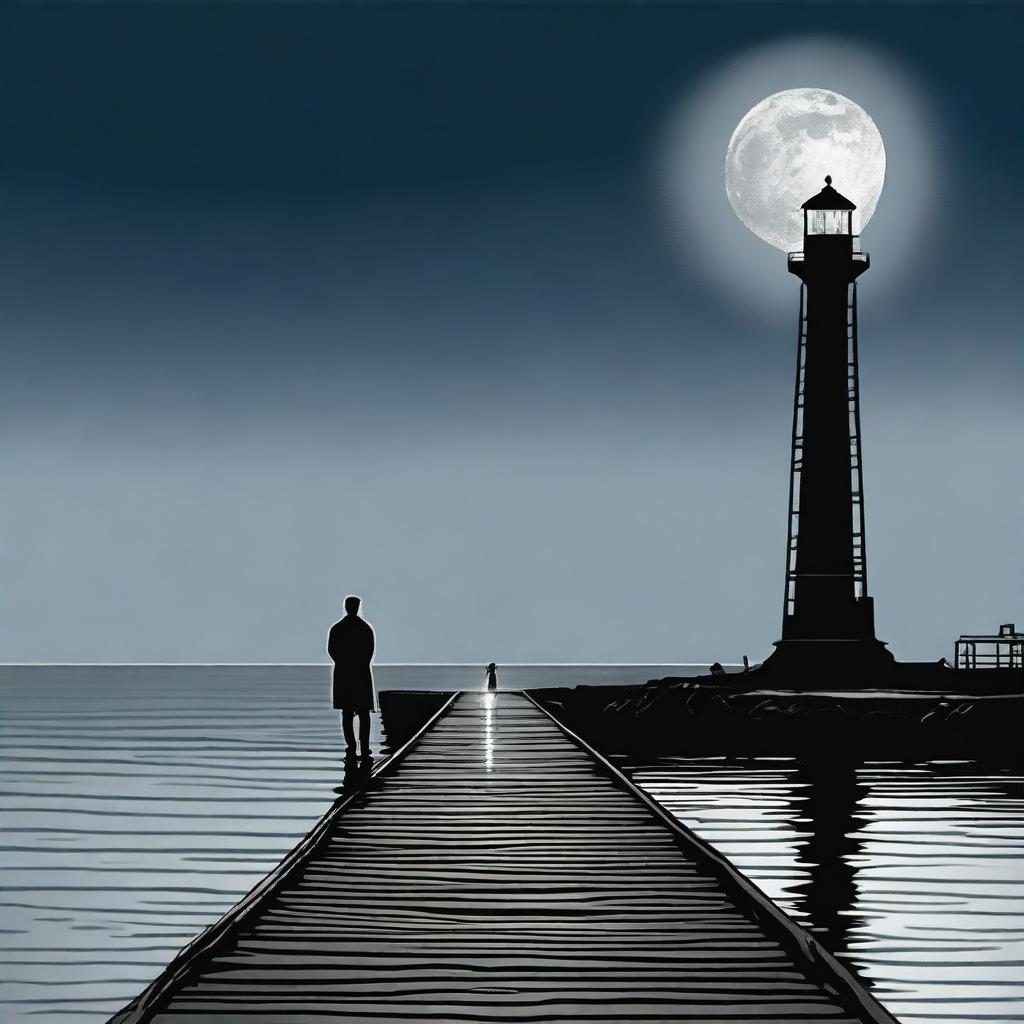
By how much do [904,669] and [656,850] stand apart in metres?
38.4

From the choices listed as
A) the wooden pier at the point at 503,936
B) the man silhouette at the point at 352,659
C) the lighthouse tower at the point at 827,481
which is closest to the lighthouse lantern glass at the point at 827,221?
the lighthouse tower at the point at 827,481

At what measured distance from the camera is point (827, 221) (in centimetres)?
4591

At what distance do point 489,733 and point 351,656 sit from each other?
26.3 ft

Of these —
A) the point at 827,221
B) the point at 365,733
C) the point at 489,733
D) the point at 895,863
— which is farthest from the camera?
the point at 827,221

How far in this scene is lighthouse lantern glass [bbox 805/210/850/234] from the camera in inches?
1800

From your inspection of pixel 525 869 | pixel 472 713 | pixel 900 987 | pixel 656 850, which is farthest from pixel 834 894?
pixel 472 713

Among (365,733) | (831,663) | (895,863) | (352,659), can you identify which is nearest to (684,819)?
(895,863)

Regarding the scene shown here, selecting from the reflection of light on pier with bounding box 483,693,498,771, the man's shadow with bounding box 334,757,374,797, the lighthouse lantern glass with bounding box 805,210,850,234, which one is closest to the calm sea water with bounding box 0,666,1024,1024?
the man's shadow with bounding box 334,757,374,797

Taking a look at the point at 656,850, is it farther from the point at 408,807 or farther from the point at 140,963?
the point at 140,963

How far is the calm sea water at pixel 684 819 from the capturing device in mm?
14289

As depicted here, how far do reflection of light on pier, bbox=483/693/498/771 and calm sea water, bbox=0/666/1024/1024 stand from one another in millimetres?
3287

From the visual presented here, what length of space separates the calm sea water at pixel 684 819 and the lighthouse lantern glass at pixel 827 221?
53.2ft

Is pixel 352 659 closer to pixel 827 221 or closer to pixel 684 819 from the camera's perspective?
pixel 684 819

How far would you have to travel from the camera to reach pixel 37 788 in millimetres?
33250
